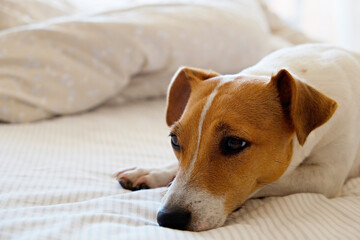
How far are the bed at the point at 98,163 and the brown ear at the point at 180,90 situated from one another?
0.22 m

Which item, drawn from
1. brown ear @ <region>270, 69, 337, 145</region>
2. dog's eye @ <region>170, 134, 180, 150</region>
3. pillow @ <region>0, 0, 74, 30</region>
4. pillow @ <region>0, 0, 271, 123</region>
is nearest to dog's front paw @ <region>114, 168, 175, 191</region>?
dog's eye @ <region>170, 134, 180, 150</region>

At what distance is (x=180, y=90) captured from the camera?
167cm

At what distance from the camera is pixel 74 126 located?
222 cm

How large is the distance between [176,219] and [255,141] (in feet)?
1.06

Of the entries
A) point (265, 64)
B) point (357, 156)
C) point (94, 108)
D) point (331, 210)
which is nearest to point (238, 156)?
point (331, 210)

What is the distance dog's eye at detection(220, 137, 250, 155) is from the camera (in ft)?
4.05

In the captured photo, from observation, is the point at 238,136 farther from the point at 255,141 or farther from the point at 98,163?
the point at 98,163

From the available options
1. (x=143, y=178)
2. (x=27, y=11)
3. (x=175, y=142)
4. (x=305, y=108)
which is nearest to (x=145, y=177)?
(x=143, y=178)

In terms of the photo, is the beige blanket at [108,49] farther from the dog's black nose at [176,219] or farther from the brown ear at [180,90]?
the dog's black nose at [176,219]

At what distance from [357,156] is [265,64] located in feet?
1.75

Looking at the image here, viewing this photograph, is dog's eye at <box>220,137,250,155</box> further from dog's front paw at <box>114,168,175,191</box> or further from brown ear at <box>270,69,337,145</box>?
dog's front paw at <box>114,168,175,191</box>

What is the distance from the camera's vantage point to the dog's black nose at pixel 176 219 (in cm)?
114

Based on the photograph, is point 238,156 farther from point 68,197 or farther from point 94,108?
point 94,108

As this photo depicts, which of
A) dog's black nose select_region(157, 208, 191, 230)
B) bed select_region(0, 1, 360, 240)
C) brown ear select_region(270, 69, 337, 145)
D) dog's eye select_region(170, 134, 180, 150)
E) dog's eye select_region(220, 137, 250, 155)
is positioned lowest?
bed select_region(0, 1, 360, 240)
